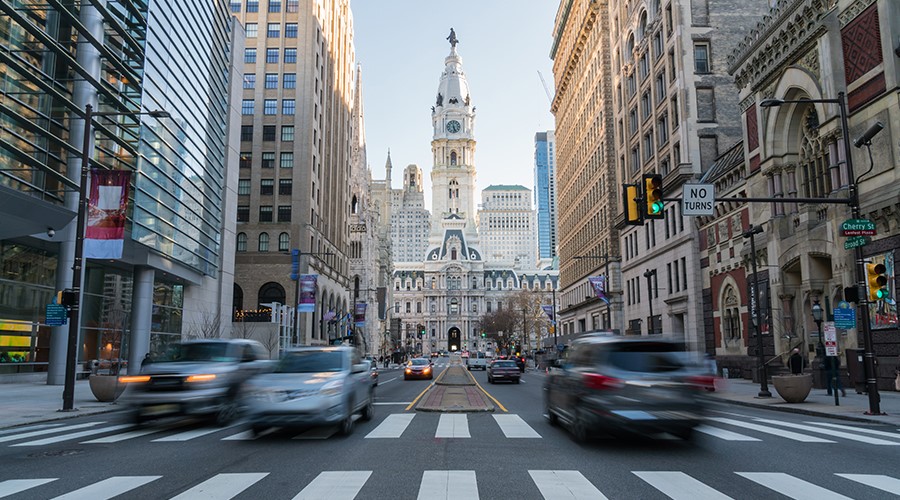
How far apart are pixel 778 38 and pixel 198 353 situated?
30137mm

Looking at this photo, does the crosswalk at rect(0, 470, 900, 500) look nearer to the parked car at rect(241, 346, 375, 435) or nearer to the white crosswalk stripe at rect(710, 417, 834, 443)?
the parked car at rect(241, 346, 375, 435)

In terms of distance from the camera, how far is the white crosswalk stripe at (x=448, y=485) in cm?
746

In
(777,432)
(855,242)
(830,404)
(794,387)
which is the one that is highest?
(855,242)

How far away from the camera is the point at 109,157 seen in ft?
113

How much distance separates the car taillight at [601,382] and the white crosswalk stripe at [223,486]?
542 cm

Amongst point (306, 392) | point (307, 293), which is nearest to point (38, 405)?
point (306, 392)

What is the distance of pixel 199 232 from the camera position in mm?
47250

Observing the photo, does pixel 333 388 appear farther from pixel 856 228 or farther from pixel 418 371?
pixel 418 371

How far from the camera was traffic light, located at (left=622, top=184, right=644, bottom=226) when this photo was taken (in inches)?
618

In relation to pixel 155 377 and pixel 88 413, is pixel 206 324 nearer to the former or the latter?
pixel 88 413

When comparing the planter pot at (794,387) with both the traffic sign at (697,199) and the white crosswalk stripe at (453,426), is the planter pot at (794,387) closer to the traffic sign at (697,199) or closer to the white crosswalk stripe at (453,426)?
the traffic sign at (697,199)

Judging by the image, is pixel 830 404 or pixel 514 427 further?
pixel 830 404

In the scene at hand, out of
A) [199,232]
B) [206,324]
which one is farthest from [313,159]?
[206,324]

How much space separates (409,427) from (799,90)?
2684 centimetres
